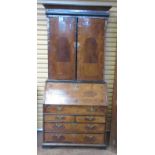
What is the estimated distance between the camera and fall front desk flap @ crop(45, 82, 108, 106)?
3.15 m

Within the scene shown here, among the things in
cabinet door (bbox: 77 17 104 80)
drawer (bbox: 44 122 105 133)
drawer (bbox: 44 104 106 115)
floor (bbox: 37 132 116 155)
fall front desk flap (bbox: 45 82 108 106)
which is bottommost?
floor (bbox: 37 132 116 155)

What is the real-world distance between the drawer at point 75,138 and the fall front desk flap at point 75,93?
447mm

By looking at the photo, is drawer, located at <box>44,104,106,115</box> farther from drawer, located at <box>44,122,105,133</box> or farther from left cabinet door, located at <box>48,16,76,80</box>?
left cabinet door, located at <box>48,16,76,80</box>

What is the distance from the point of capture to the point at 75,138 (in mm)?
3168

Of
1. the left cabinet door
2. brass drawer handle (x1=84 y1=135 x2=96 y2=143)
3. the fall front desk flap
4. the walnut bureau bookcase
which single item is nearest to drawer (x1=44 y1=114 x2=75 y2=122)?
the walnut bureau bookcase

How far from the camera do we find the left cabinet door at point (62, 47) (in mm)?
3244

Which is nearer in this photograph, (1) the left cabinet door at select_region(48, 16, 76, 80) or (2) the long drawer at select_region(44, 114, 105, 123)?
(2) the long drawer at select_region(44, 114, 105, 123)

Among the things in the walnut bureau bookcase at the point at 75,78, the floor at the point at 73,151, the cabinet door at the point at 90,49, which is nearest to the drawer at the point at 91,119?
the walnut bureau bookcase at the point at 75,78

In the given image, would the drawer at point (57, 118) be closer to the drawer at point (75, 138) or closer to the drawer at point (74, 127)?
the drawer at point (74, 127)

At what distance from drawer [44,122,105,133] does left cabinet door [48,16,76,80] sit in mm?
671
